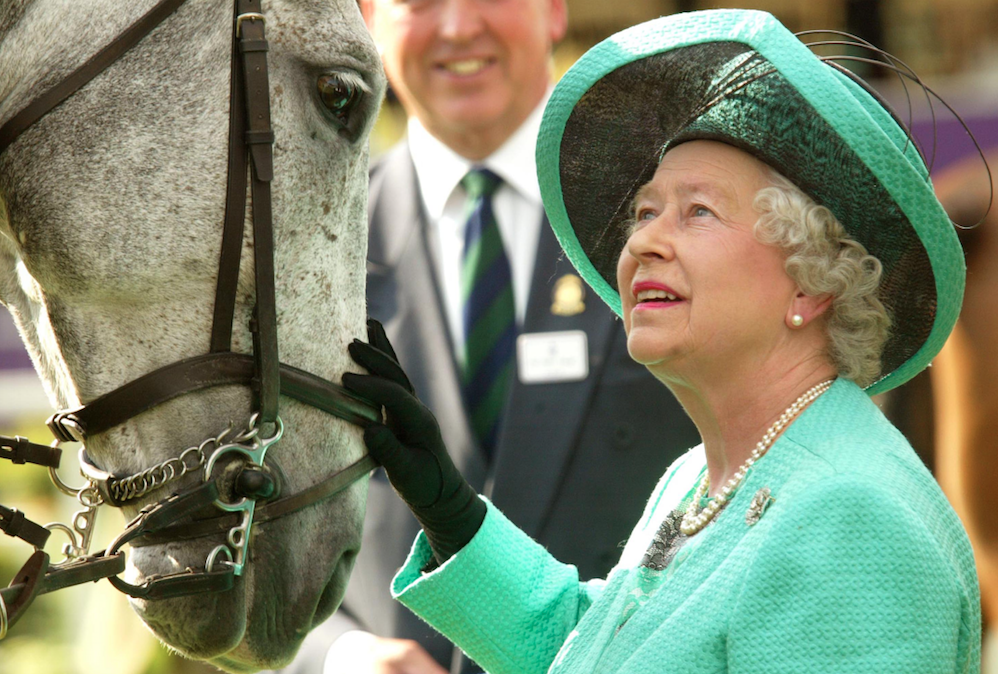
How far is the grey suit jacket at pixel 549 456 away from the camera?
8.46 feet

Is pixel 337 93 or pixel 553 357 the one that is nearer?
pixel 337 93

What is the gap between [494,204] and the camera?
2887 millimetres

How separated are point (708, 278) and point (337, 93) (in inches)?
27.1

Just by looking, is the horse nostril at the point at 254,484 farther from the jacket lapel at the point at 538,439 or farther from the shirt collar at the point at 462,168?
the shirt collar at the point at 462,168

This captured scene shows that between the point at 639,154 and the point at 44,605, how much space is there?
12.4ft

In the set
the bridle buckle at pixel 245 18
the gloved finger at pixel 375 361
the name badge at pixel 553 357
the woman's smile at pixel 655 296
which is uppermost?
the bridle buckle at pixel 245 18

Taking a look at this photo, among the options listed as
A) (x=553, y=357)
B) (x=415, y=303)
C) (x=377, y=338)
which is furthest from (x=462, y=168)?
(x=377, y=338)

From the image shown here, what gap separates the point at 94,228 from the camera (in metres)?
1.75

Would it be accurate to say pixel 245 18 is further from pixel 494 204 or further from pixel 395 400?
pixel 494 204

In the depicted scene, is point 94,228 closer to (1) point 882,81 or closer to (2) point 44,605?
(2) point 44,605

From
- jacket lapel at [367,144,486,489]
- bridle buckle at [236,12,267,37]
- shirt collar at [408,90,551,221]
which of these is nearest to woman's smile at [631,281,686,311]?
bridle buckle at [236,12,267,37]

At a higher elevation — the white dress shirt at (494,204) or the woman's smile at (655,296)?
the white dress shirt at (494,204)

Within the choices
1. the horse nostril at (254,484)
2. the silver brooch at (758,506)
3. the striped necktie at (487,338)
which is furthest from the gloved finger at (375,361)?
the striped necktie at (487,338)

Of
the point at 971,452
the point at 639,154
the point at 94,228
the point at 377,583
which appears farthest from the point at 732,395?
the point at 971,452
